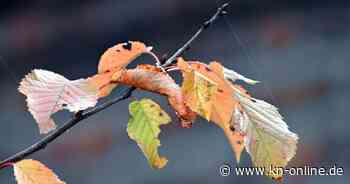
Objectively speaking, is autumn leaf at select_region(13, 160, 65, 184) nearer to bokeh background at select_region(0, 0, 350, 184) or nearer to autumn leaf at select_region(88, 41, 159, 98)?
autumn leaf at select_region(88, 41, 159, 98)

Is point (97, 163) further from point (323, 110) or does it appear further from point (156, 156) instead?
point (156, 156)

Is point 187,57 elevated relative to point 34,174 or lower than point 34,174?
elevated

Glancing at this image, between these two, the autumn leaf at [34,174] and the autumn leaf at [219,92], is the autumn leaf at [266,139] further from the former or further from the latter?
the autumn leaf at [34,174]

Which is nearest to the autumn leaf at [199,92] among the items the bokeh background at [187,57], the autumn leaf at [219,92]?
the autumn leaf at [219,92]

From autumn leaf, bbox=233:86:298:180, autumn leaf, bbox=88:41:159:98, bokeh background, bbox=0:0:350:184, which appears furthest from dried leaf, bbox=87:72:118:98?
bokeh background, bbox=0:0:350:184

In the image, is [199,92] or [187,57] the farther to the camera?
[187,57]

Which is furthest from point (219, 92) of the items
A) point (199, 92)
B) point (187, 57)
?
point (187, 57)

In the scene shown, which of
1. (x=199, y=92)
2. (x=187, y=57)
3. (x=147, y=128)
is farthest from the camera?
(x=187, y=57)

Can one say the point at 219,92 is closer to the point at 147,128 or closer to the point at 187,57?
the point at 147,128

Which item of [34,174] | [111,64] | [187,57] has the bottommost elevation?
[34,174]
